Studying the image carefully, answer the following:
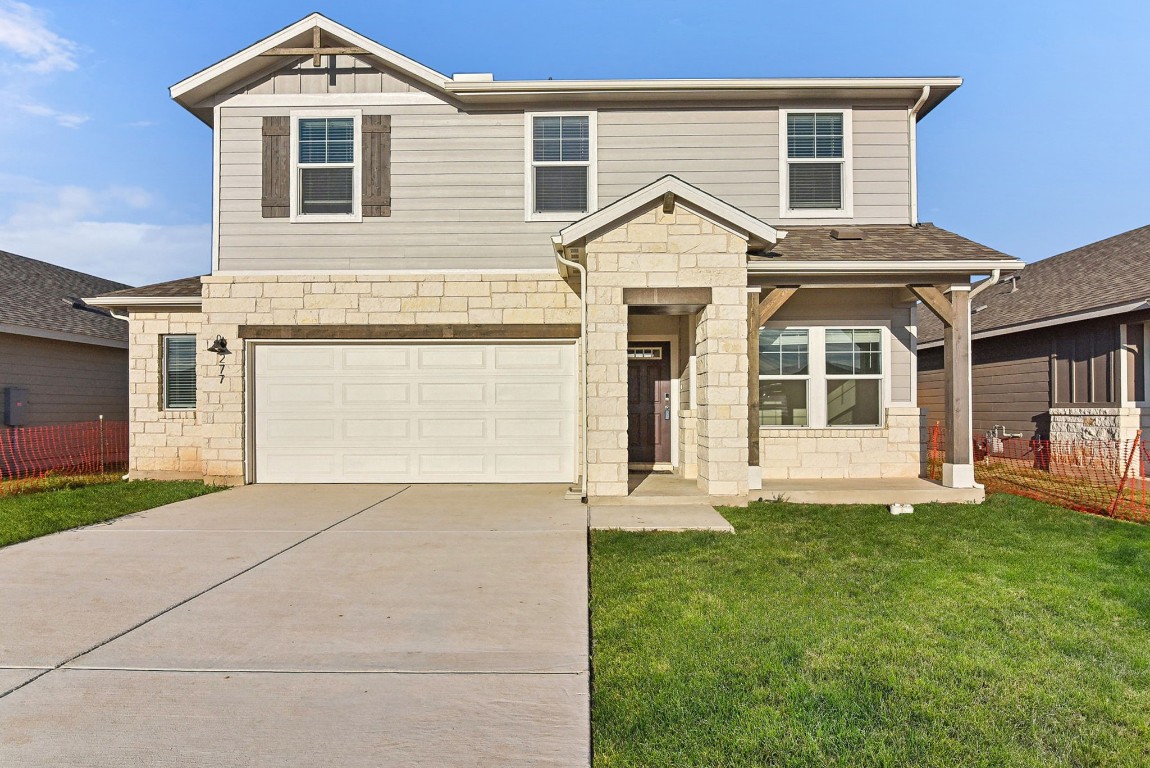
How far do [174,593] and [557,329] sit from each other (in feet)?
20.5

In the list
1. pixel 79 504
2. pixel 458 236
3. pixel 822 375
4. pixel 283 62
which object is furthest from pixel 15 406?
pixel 822 375

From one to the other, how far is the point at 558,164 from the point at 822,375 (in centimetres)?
521

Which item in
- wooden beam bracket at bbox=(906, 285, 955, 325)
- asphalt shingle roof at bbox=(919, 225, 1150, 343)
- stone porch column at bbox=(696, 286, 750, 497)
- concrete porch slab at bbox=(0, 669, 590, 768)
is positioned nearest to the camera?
concrete porch slab at bbox=(0, 669, 590, 768)

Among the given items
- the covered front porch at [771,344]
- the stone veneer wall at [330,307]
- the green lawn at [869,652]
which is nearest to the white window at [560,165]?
the stone veneer wall at [330,307]

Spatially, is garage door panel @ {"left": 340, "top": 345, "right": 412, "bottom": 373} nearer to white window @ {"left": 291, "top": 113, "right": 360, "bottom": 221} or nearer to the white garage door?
the white garage door

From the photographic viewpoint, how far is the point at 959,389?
8.59 metres

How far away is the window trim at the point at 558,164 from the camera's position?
392 inches

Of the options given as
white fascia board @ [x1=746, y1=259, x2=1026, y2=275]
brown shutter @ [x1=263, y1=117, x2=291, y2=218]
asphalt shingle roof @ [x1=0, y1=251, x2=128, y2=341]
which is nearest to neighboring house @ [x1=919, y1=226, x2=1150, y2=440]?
white fascia board @ [x1=746, y1=259, x2=1026, y2=275]

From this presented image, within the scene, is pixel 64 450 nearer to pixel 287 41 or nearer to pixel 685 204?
pixel 287 41

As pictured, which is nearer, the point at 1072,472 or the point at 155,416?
the point at 155,416

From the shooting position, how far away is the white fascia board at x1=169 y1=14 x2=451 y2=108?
Result: 31.9 ft

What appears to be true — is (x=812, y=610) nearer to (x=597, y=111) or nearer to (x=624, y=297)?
(x=624, y=297)

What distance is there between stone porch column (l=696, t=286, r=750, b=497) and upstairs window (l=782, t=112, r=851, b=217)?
291 cm

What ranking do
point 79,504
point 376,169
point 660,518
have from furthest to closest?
point 376,169 < point 79,504 < point 660,518
